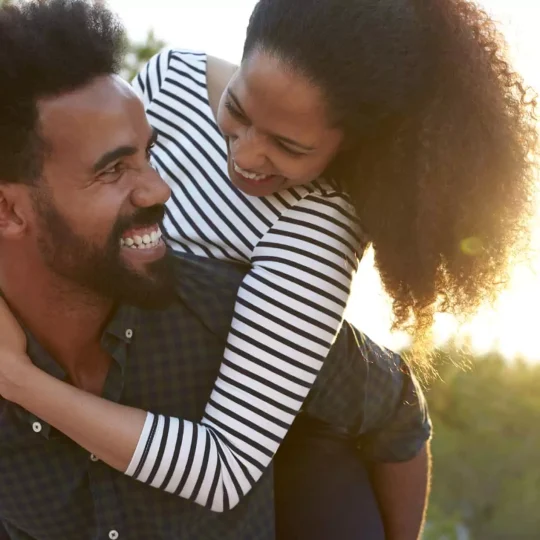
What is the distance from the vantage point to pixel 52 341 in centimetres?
233

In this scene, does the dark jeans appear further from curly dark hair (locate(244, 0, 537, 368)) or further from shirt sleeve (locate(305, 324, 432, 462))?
curly dark hair (locate(244, 0, 537, 368))

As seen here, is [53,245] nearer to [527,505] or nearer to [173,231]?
[173,231]

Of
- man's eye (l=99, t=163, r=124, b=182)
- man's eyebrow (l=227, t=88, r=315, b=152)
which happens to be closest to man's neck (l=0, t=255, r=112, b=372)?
man's eye (l=99, t=163, r=124, b=182)

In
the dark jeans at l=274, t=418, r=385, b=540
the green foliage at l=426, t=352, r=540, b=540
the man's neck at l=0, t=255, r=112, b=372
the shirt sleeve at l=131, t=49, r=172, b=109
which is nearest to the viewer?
the man's neck at l=0, t=255, r=112, b=372

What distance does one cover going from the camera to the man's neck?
2322 millimetres

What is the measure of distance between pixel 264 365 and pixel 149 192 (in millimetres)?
456

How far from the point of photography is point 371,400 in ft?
8.13

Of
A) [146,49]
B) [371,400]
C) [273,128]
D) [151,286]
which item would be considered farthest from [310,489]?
[146,49]

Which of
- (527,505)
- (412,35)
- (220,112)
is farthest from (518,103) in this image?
(527,505)

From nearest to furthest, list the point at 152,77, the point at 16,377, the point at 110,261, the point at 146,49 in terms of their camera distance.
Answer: the point at 16,377
the point at 110,261
the point at 152,77
the point at 146,49

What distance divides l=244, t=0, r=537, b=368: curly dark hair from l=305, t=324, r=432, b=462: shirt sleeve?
208mm

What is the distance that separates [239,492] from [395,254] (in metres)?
0.63

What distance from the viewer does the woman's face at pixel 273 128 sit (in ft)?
7.04

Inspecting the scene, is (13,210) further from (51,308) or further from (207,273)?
(207,273)
